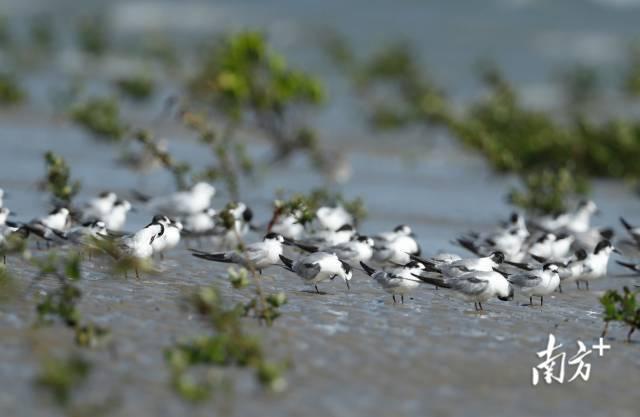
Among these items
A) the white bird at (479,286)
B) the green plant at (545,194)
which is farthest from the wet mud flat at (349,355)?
the green plant at (545,194)

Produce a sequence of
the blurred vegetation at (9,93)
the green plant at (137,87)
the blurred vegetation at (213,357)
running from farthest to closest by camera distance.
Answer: the green plant at (137,87), the blurred vegetation at (9,93), the blurred vegetation at (213,357)

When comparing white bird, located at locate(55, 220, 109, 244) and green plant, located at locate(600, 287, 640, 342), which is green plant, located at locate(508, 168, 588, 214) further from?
green plant, located at locate(600, 287, 640, 342)

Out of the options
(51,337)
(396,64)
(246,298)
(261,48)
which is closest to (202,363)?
(51,337)

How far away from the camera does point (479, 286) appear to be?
7891 mm

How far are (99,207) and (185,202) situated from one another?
100cm

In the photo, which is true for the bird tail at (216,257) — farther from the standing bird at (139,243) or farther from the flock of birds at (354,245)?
the standing bird at (139,243)

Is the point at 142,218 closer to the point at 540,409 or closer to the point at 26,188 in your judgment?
the point at 26,188

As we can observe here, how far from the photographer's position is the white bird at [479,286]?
7.90m

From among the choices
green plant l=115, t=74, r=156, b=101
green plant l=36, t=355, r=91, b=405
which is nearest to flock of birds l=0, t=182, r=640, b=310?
green plant l=36, t=355, r=91, b=405

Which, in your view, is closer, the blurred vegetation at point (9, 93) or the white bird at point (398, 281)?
the white bird at point (398, 281)

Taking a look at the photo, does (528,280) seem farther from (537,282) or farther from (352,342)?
(352,342)

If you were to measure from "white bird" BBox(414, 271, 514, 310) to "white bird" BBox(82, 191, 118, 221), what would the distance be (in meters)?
4.03

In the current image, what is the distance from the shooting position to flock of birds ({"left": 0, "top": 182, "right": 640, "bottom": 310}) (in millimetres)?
8367

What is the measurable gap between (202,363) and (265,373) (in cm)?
50
